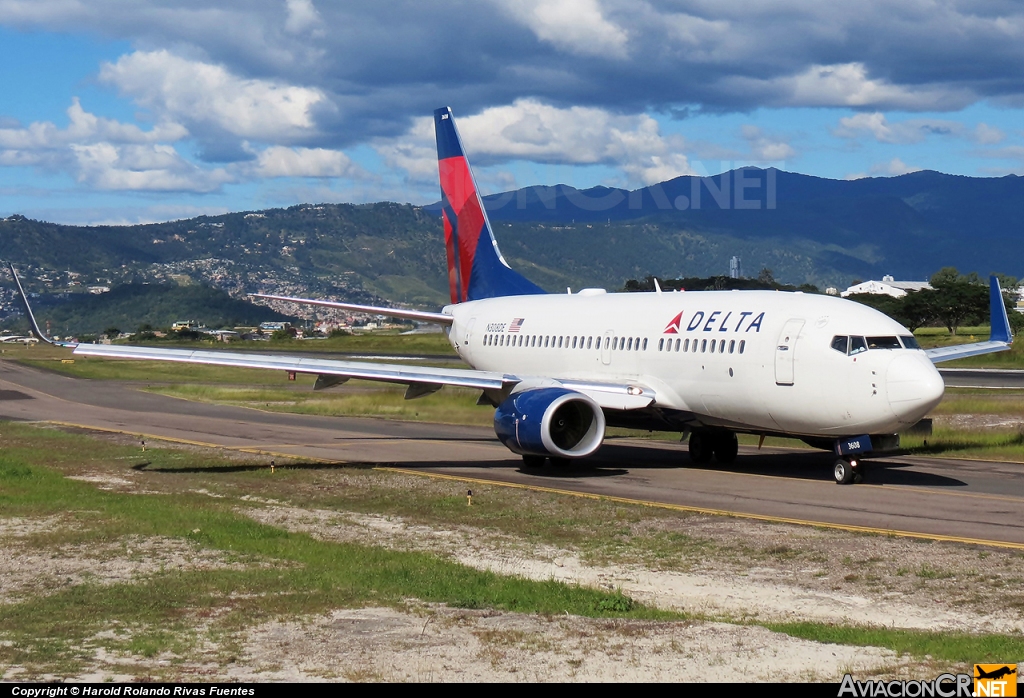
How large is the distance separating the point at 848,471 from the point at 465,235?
18828mm

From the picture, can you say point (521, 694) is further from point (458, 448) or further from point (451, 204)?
point (451, 204)

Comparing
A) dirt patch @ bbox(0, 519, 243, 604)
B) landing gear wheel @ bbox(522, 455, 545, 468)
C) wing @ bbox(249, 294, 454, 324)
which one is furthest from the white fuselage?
dirt patch @ bbox(0, 519, 243, 604)

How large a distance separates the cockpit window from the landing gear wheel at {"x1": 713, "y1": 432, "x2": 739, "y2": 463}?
6.32 m

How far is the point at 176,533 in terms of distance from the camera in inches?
747

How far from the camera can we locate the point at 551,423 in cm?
2798

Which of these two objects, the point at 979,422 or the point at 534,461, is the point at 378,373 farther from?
the point at 979,422

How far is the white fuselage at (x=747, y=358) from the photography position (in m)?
23.8

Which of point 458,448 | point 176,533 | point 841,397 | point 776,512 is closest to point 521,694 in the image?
point 176,533

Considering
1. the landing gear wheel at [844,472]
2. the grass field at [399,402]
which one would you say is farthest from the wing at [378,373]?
the grass field at [399,402]

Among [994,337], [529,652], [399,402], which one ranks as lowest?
[399,402]

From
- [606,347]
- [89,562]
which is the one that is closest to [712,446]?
[606,347]

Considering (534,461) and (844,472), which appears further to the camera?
(534,461)

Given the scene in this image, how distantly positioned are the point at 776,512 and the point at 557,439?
748 centimetres

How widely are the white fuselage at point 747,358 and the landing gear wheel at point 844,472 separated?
37.5 inches
